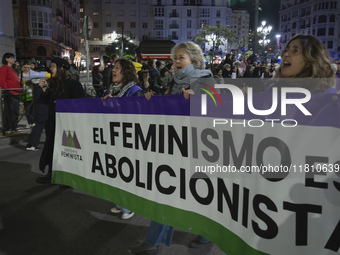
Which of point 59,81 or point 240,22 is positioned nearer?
point 59,81

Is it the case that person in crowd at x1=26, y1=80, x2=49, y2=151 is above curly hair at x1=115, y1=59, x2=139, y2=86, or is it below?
below

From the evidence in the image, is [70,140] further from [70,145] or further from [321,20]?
[321,20]

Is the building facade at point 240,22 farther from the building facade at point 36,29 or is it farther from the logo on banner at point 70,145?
the logo on banner at point 70,145

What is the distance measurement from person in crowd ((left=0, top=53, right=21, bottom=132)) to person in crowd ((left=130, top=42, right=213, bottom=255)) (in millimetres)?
6978

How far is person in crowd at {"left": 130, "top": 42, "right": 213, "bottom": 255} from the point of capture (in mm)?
3047

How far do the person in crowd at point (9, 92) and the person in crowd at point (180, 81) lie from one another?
6.98m

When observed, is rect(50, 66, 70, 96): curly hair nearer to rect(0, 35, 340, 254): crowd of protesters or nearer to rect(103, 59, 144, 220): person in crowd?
rect(0, 35, 340, 254): crowd of protesters

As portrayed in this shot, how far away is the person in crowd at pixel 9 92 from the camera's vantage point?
346 inches

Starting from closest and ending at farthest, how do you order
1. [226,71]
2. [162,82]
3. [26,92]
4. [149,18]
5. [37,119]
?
[37,119] < [26,92] < [162,82] < [226,71] < [149,18]

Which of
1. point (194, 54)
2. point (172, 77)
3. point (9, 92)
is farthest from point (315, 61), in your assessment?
point (9, 92)

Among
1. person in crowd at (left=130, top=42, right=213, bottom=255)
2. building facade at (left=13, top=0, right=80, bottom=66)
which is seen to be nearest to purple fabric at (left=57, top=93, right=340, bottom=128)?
person in crowd at (left=130, top=42, right=213, bottom=255)

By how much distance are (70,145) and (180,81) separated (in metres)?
1.66

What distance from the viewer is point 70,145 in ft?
12.9

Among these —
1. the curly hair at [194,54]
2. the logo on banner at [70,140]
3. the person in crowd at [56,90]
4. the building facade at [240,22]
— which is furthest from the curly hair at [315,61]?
the building facade at [240,22]
